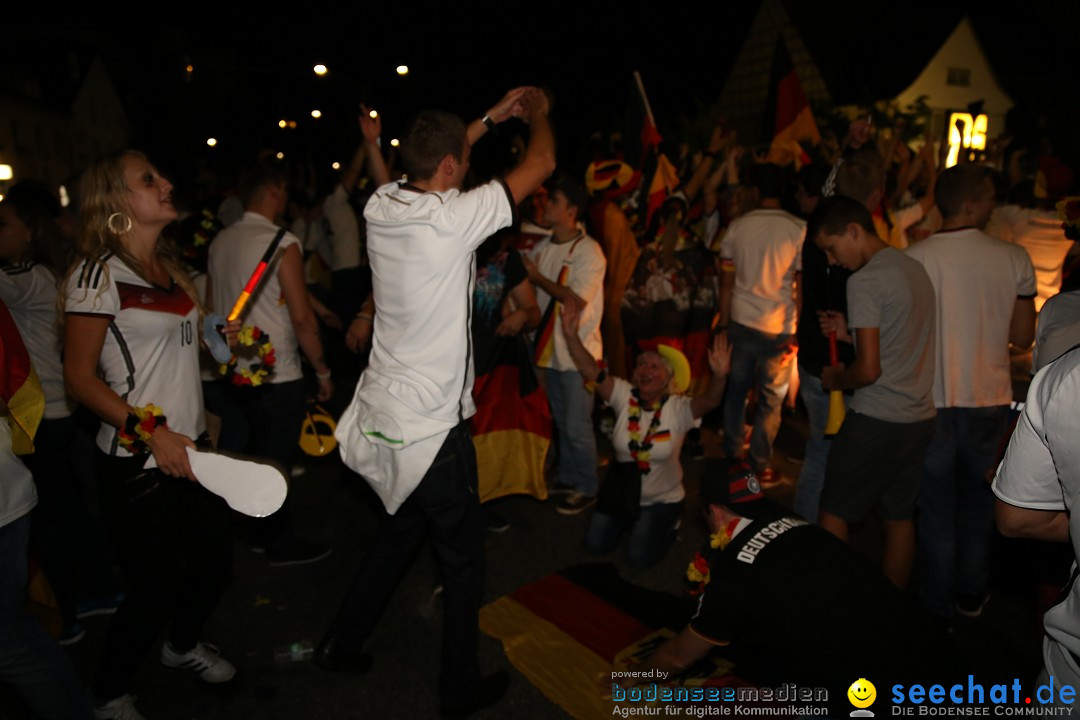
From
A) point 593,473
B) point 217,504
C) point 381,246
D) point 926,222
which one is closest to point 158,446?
point 217,504

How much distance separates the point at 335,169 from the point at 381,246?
Answer: 8.15m

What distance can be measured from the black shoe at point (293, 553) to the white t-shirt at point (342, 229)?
4646 mm

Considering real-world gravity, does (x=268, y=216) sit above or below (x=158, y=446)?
above

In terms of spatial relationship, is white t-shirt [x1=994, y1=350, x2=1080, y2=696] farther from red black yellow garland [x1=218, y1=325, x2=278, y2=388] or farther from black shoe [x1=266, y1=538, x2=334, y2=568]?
black shoe [x1=266, y1=538, x2=334, y2=568]

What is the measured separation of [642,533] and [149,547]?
267cm

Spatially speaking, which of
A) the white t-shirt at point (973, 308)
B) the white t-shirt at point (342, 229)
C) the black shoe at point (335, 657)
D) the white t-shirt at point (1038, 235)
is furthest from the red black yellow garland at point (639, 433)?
the white t-shirt at point (342, 229)

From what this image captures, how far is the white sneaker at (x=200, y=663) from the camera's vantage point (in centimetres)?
336

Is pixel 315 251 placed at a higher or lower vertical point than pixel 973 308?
higher

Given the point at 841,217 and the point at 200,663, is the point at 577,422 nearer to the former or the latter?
the point at 841,217

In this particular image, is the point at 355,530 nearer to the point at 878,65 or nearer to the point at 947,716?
the point at 947,716

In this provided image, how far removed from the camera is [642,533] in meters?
4.47

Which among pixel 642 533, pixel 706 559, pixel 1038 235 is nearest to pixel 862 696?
pixel 706 559

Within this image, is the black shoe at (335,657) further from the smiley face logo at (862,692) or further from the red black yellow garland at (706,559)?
the smiley face logo at (862,692)

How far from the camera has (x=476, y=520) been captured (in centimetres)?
310
